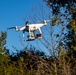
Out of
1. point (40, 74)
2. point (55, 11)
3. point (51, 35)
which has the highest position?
point (55, 11)

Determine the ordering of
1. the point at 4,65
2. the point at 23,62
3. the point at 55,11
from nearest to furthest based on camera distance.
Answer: the point at 55,11 → the point at 4,65 → the point at 23,62

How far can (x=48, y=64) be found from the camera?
23.8 m

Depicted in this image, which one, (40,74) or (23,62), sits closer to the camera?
(40,74)

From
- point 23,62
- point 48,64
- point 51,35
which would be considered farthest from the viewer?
point 23,62

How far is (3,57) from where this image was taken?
28.4m

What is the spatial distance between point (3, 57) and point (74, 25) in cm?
712

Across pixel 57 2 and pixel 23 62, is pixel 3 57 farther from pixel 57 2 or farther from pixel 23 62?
pixel 57 2

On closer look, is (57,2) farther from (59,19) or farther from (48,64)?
(48,64)

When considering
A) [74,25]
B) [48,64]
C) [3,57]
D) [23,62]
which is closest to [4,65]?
[3,57]

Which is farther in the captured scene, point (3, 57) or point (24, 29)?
point (24, 29)

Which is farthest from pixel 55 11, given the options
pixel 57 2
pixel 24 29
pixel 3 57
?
pixel 24 29

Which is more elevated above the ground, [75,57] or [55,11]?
Result: [55,11]

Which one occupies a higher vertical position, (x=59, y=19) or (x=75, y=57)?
(x=59, y=19)

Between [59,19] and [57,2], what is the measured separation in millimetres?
1550
